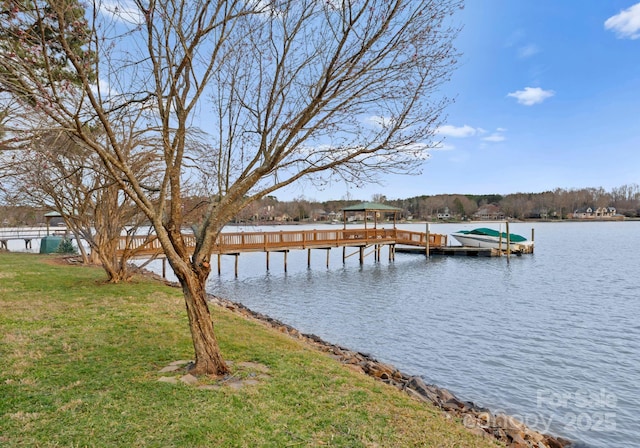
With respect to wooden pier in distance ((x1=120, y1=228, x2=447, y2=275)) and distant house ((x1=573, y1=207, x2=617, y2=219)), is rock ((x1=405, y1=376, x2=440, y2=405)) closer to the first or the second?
wooden pier in distance ((x1=120, y1=228, x2=447, y2=275))

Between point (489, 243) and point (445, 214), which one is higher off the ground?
point (445, 214)

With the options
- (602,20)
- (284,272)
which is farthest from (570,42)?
(284,272)

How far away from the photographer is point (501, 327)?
35.8 ft

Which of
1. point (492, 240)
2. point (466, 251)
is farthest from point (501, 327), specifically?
point (492, 240)

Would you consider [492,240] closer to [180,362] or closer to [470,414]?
[470,414]

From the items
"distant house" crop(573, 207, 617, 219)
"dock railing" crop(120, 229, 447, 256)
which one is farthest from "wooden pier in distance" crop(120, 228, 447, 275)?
"distant house" crop(573, 207, 617, 219)

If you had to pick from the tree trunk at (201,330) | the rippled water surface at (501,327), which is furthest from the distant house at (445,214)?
the tree trunk at (201,330)

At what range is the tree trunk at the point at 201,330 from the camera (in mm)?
4234

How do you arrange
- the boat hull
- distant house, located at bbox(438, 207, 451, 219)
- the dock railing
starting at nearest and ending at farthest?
the dock railing
the boat hull
distant house, located at bbox(438, 207, 451, 219)

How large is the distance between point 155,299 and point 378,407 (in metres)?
6.68

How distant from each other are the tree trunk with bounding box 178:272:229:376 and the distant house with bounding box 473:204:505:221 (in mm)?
95877

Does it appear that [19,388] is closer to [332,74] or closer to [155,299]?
[332,74]

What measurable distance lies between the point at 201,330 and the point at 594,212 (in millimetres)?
121934

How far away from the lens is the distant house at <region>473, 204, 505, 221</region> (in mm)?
92375
